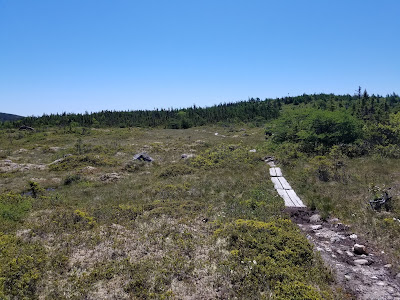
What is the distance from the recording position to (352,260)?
7387mm

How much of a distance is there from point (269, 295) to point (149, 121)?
81295mm

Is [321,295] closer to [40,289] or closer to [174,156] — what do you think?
[40,289]

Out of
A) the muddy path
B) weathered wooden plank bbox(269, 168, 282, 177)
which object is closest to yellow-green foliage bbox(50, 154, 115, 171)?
weathered wooden plank bbox(269, 168, 282, 177)

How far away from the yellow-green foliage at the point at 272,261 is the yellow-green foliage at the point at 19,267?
16.9ft

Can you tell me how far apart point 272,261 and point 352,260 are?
2.49 metres

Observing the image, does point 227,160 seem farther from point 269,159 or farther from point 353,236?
point 353,236

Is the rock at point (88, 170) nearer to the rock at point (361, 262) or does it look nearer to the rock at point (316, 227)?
the rock at point (316, 227)

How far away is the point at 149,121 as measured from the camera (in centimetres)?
8400

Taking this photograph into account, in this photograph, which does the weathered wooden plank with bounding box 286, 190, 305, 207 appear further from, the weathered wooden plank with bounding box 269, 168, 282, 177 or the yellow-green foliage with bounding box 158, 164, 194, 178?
the yellow-green foliage with bounding box 158, 164, 194, 178

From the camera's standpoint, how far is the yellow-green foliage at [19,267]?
6105 mm

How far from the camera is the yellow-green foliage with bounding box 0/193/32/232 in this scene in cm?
991

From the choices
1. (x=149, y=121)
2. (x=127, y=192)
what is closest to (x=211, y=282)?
(x=127, y=192)

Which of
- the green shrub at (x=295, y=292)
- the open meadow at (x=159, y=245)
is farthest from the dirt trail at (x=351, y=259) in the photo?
the green shrub at (x=295, y=292)

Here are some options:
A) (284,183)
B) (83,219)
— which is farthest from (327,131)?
(83,219)
